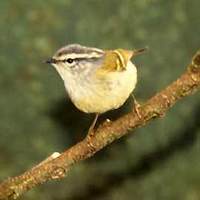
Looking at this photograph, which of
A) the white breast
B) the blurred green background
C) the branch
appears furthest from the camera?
the blurred green background

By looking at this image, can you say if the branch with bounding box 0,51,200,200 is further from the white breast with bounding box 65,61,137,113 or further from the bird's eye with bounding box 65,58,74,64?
the bird's eye with bounding box 65,58,74,64

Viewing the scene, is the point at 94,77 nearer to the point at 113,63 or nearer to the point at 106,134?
the point at 113,63

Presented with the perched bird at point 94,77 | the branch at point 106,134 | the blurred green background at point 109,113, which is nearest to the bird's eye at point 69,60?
the perched bird at point 94,77

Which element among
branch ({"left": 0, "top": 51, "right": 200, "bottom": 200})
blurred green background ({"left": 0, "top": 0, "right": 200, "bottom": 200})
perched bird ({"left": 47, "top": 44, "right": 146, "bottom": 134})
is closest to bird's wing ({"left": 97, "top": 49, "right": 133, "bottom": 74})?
perched bird ({"left": 47, "top": 44, "right": 146, "bottom": 134})

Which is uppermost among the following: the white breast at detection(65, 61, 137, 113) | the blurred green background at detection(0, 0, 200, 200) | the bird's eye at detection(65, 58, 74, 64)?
the blurred green background at detection(0, 0, 200, 200)

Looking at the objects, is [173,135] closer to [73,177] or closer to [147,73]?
[147,73]

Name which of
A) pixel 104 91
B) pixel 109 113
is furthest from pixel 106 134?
pixel 109 113

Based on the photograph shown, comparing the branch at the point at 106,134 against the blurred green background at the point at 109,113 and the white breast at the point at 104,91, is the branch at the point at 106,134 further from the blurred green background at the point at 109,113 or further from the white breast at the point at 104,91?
the blurred green background at the point at 109,113
